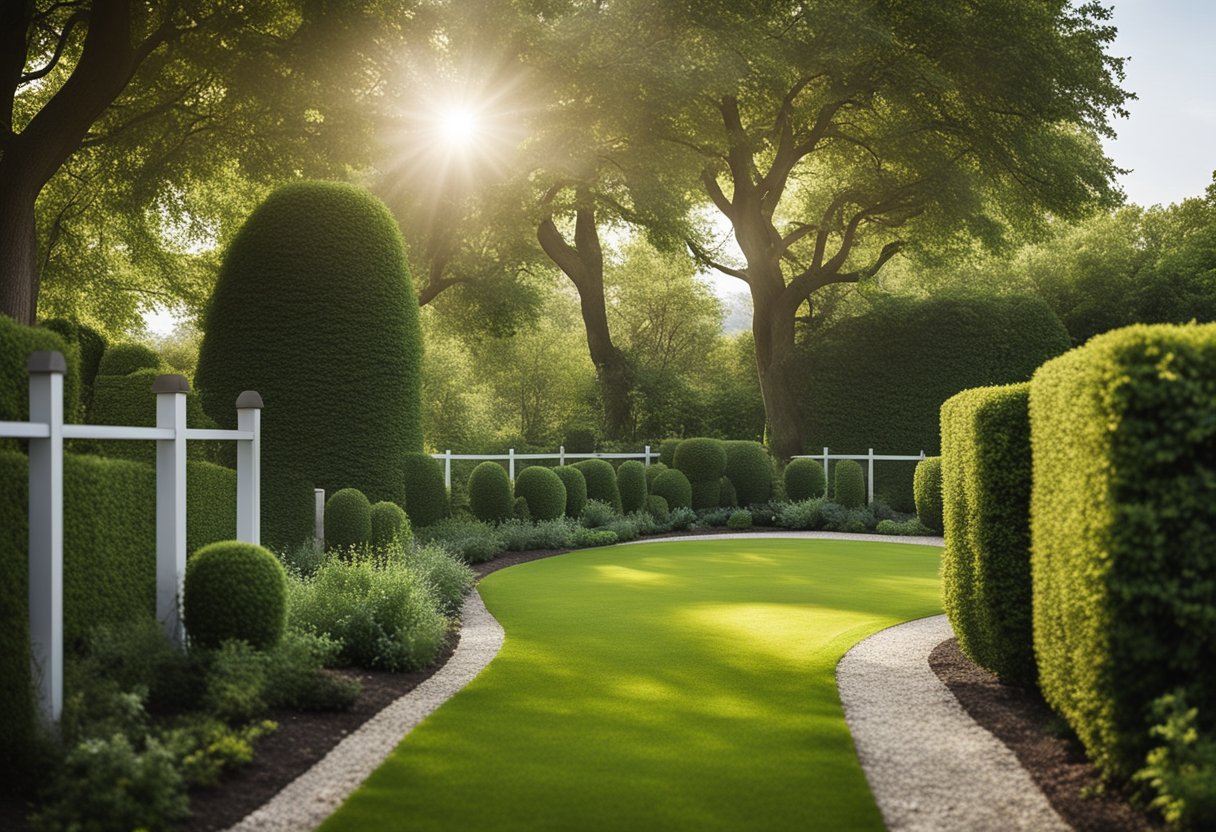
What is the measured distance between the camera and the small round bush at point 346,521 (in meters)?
11.5

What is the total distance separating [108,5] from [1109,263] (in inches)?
1066

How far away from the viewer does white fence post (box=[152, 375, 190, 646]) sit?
6.62 metres

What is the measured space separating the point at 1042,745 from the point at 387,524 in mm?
8057

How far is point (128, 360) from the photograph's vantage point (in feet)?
36.1

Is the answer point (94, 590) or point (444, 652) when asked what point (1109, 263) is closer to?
point (444, 652)

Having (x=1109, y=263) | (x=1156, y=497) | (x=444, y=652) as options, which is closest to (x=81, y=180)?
(x=444, y=652)

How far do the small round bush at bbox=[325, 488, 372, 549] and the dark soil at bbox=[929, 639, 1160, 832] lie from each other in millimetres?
6555

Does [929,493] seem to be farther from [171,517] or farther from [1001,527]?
[171,517]

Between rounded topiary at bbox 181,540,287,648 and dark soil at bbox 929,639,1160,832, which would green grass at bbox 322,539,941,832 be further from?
rounded topiary at bbox 181,540,287,648

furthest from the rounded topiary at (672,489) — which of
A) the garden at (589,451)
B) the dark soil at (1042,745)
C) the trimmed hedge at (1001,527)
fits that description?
the trimmed hedge at (1001,527)

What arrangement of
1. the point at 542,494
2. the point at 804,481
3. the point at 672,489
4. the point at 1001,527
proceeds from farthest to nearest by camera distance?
the point at 804,481
the point at 672,489
the point at 542,494
the point at 1001,527

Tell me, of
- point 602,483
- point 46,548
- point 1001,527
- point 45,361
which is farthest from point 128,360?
point 602,483

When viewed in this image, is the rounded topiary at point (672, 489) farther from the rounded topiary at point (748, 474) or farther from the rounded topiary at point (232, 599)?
the rounded topiary at point (232, 599)

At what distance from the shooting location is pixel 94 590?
5980 mm
